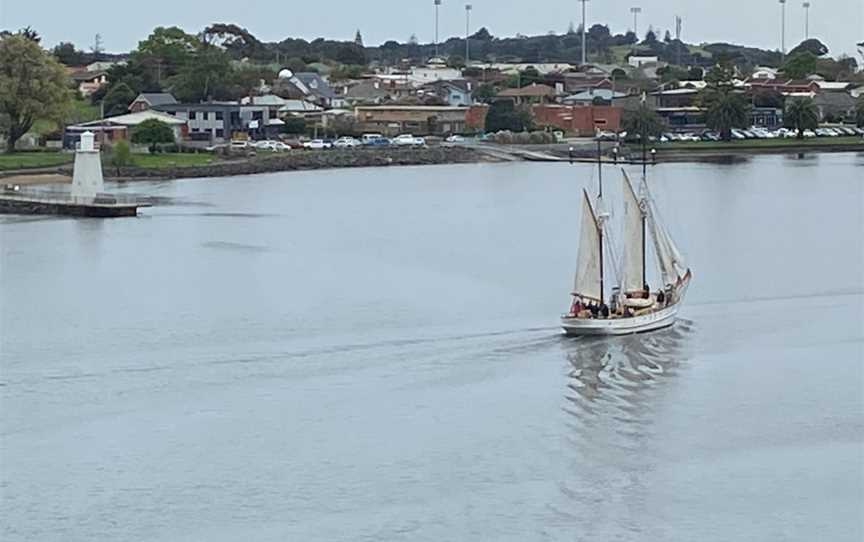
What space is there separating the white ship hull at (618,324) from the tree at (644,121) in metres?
22.9

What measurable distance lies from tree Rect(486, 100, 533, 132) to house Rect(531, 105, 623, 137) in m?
0.92

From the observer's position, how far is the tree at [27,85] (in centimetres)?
2691

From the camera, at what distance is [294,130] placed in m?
35.7

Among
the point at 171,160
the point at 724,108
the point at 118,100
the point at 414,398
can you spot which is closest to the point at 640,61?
the point at 724,108

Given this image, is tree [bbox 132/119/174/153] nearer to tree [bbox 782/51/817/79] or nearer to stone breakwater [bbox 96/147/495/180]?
stone breakwater [bbox 96/147/495/180]

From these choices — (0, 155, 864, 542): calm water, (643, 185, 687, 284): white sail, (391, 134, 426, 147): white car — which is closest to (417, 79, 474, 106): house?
(391, 134, 426, 147): white car

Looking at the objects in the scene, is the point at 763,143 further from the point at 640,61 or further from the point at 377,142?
the point at 640,61

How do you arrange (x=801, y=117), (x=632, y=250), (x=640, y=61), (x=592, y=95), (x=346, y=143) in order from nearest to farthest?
(x=632, y=250), (x=346, y=143), (x=801, y=117), (x=592, y=95), (x=640, y=61)

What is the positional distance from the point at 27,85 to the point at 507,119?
12816mm

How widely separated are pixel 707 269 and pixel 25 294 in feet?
18.5

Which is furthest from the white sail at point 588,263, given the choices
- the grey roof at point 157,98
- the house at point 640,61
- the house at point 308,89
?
the house at point 640,61

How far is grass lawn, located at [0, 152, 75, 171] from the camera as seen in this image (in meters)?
25.3

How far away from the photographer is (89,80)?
4138 centimetres

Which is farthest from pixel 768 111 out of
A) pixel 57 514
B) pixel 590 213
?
pixel 57 514
